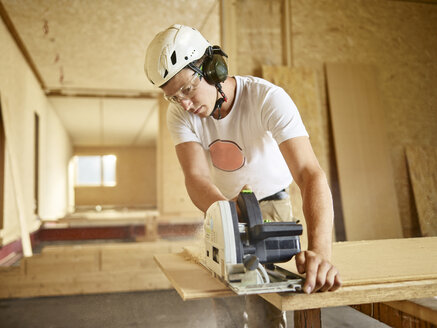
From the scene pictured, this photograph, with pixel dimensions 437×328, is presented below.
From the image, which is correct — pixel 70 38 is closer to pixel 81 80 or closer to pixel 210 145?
pixel 81 80

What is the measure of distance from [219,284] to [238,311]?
188cm

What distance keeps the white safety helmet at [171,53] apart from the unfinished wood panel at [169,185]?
640 centimetres

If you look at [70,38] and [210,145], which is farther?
[70,38]

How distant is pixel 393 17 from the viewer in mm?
4215

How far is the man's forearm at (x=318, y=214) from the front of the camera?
44.7 inches

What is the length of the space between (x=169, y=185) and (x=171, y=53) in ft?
21.3

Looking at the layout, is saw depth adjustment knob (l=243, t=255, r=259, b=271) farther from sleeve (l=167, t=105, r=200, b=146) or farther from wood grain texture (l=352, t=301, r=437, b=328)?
sleeve (l=167, t=105, r=200, b=146)

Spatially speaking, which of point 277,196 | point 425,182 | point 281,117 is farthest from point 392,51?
point 281,117

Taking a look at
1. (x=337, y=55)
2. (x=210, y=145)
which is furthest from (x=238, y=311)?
(x=337, y=55)

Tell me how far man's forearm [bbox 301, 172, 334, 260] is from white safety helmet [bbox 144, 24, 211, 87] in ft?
2.19

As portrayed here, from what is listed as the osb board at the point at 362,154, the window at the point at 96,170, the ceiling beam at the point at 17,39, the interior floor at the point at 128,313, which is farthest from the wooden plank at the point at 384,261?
the window at the point at 96,170

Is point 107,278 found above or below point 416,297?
below

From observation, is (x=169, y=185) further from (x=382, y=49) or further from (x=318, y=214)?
(x=318, y=214)

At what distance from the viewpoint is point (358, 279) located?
43.9 inches
